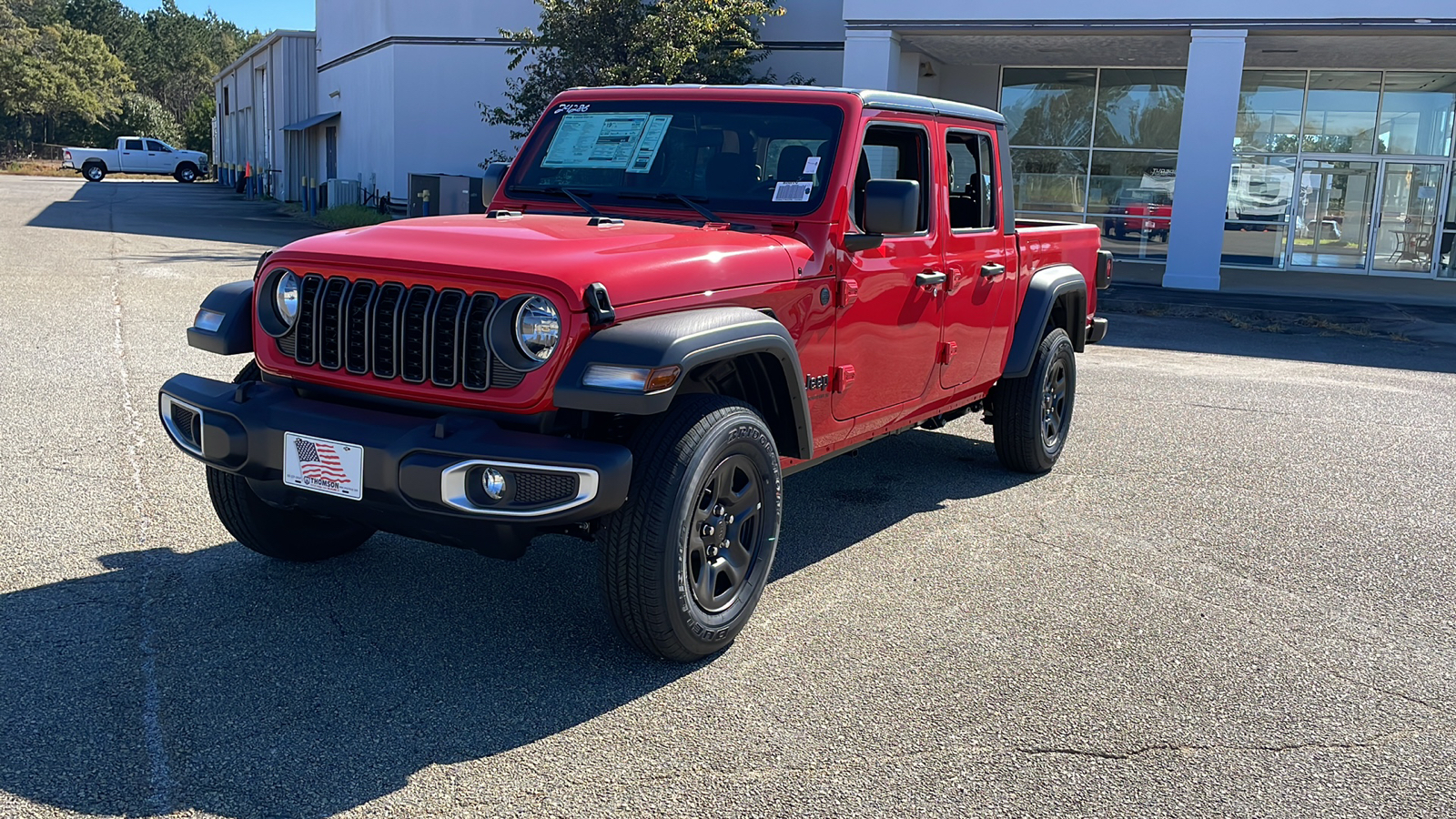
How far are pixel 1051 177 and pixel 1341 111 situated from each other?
5246 mm

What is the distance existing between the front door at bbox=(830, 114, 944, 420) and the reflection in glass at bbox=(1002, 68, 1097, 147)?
19801mm

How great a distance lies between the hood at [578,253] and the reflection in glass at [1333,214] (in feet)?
71.2

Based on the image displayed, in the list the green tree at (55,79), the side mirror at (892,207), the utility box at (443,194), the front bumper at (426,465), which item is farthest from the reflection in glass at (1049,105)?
the green tree at (55,79)

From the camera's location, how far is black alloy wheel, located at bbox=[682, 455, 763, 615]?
3.99 meters

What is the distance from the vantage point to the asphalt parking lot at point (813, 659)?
329 cm

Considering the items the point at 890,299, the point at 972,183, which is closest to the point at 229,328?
the point at 890,299

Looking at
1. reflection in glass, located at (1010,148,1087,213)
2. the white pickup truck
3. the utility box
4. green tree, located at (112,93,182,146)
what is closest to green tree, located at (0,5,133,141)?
green tree, located at (112,93,182,146)

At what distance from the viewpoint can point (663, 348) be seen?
3596 mm

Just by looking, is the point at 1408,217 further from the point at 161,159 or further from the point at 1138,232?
the point at 161,159

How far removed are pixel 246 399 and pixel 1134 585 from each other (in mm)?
3437

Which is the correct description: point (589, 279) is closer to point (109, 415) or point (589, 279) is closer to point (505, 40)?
point (109, 415)

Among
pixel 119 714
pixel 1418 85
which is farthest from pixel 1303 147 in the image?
pixel 119 714

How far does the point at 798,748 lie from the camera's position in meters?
3.52

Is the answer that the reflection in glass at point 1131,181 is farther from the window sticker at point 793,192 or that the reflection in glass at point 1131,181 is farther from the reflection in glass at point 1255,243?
the window sticker at point 793,192
